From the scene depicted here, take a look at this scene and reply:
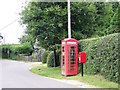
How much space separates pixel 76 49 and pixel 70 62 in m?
0.90

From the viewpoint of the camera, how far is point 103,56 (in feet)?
46.7

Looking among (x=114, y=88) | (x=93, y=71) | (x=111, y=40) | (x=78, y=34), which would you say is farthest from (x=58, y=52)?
(x=114, y=88)

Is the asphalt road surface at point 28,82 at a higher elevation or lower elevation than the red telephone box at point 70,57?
lower

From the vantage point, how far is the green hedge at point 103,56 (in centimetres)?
1291

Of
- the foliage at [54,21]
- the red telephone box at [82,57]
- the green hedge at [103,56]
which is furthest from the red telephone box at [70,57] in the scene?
the foliage at [54,21]

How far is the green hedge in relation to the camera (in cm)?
1291

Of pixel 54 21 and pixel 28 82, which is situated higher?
pixel 54 21

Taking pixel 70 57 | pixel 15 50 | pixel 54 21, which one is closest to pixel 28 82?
pixel 70 57

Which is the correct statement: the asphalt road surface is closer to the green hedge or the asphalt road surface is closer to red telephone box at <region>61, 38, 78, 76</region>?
red telephone box at <region>61, 38, 78, 76</region>

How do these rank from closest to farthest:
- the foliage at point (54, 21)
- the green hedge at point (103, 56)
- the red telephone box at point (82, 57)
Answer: the green hedge at point (103, 56) < the red telephone box at point (82, 57) < the foliage at point (54, 21)

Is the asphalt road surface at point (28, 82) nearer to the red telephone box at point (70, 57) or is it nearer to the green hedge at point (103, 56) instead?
the red telephone box at point (70, 57)

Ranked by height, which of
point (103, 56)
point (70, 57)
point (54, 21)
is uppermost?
point (54, 21)

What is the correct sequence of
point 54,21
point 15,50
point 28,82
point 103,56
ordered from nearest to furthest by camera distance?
point 103,56 → point 28,82 → point 54,21 → point 15,50

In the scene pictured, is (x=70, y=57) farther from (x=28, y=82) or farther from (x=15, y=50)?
(x=15, y=50)
